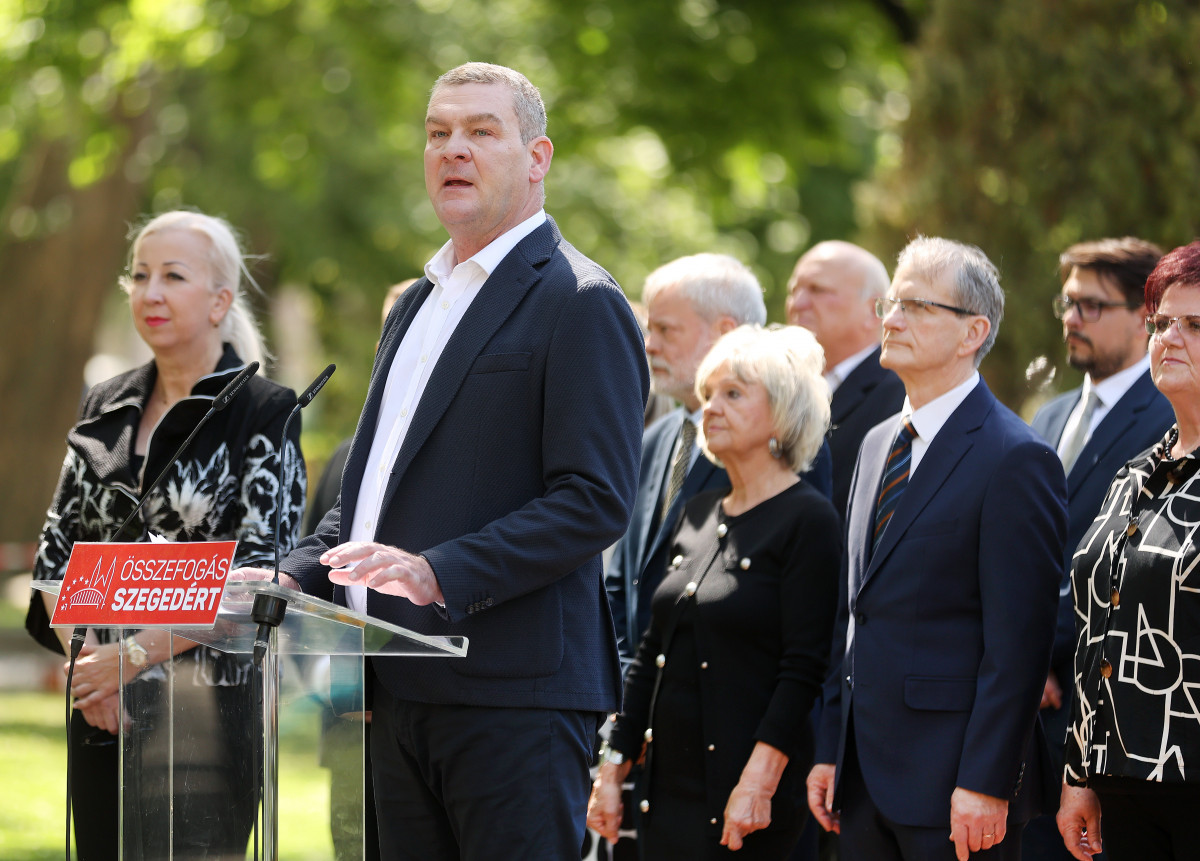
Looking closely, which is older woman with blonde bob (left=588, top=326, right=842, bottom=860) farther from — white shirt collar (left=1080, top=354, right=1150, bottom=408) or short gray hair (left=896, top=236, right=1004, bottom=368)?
white shirt collar (left=1080, top=354, right=1150, bottom=408)

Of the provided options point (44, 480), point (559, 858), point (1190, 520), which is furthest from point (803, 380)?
point (44, 480)

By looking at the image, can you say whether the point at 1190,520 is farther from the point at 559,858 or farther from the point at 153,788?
the point at 153,788

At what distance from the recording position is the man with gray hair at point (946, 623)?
334 cm

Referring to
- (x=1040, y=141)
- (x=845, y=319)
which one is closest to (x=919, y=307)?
(x=845, y=319)

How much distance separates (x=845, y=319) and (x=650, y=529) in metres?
1.30

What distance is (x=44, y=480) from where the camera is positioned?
1530cm

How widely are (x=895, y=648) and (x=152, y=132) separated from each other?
14.6m

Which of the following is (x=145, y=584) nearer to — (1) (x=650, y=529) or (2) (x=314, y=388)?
(2) (x=314, y=388)

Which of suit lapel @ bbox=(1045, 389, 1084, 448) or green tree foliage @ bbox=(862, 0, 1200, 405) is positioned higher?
green tree foliage @ bbox=(862, 0, 1200, 405)

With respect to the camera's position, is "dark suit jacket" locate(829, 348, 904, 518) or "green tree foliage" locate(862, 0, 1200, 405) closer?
"dark suit jacket" locate(829, 348, 904, 518)

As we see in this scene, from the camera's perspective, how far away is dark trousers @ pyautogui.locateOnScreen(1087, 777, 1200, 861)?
10.2 feet

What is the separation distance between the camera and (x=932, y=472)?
357cm

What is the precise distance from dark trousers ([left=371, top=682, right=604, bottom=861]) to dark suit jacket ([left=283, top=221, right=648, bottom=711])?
0.05 meters

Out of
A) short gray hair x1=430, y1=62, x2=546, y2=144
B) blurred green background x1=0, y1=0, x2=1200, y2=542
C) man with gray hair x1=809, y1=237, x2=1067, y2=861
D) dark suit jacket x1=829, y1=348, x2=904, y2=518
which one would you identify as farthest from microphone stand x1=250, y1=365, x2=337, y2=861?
blurred green background x1=0, y1=0, x2=1200, y2=542
